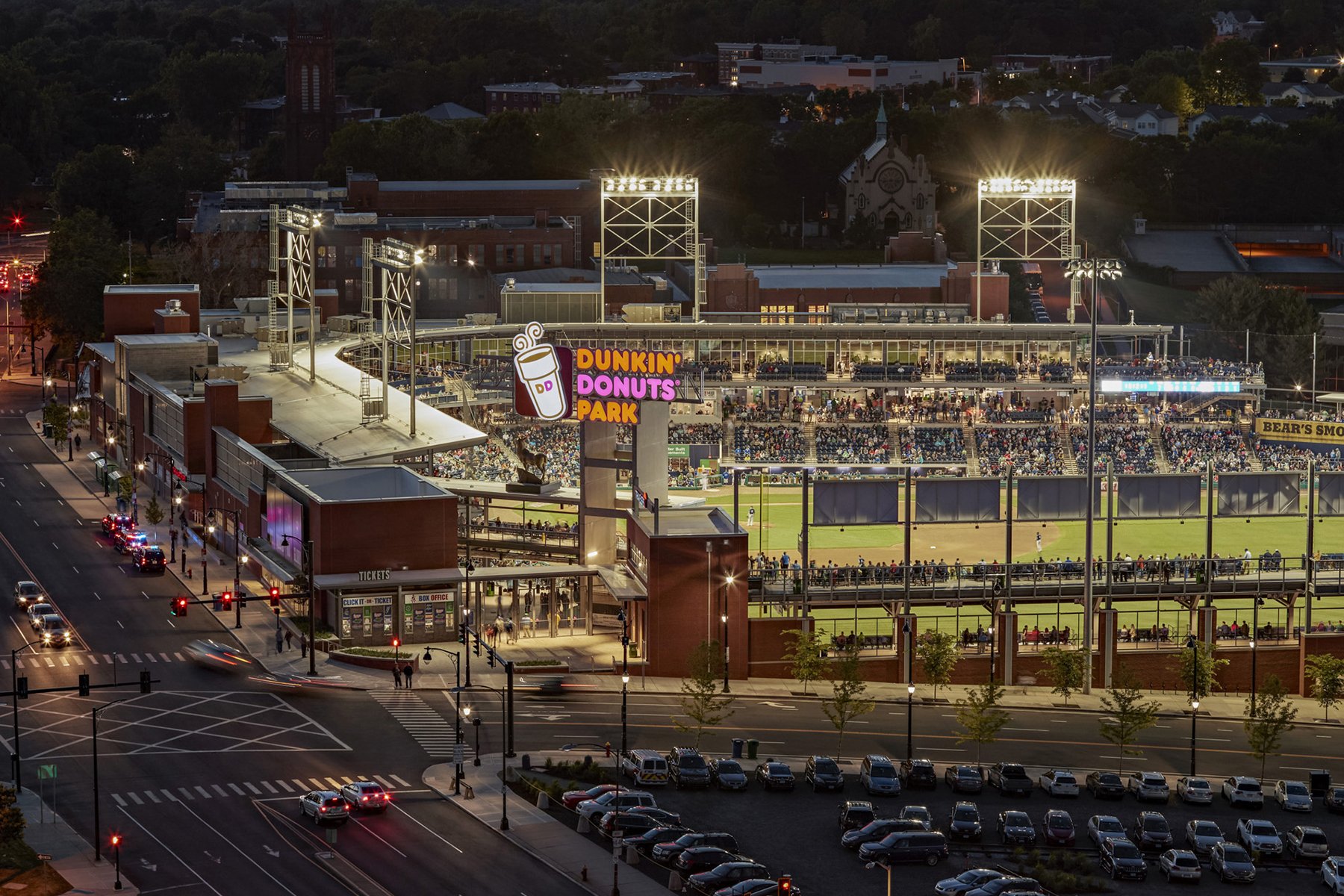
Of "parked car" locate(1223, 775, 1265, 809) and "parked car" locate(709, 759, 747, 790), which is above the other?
"parked car" locate(709, 759, 747, 790)

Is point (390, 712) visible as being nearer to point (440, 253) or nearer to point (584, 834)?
point (584, 834)

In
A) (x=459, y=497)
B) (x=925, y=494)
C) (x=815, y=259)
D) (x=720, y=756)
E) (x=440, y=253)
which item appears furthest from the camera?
(x=815, y=259)

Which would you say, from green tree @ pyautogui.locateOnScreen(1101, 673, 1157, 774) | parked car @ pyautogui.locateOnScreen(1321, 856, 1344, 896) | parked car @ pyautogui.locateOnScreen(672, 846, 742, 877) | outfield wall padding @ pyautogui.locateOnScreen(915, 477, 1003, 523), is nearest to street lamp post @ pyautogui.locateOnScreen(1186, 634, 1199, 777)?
green tree @ pyautogui.locateOnScreen(1101, 673, 1157, 774)

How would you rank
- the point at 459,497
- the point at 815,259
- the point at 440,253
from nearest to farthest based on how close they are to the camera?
the point at 459,497 < the point at 440,253 < the point at 815,259

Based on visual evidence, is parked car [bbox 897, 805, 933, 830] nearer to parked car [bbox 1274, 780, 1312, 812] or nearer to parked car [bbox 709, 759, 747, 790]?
parked car [bbox 709, 759, 747, 790]

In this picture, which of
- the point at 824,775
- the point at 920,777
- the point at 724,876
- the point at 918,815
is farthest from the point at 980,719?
the point at 724,876

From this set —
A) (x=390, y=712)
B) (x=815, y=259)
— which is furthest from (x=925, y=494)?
(x=815, y=259)

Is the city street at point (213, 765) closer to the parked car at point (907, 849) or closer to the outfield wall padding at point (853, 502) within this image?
the parked car at point (907, 849)
